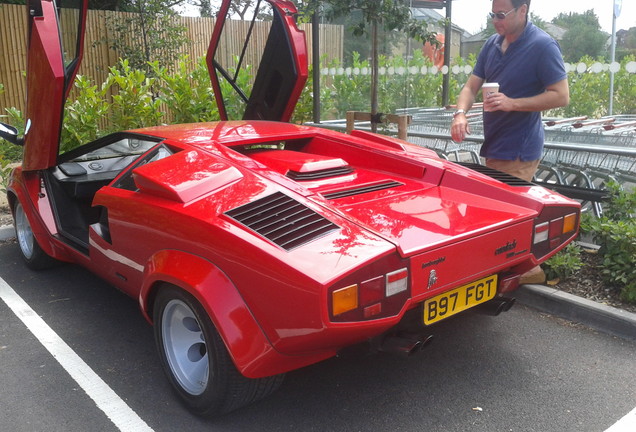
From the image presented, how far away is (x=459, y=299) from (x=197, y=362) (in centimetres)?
131

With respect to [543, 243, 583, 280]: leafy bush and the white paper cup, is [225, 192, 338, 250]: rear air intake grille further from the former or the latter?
[543, 243, 583, 280]: leafy bush

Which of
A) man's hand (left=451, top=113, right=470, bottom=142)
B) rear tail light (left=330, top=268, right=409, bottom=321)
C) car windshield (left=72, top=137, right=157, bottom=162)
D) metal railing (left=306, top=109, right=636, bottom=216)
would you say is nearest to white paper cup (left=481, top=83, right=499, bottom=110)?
man's hand (left=451, top=113, right=470, bottom=142)

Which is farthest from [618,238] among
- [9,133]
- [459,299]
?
[9,133]

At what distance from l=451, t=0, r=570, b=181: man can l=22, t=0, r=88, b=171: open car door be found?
2.75 metres

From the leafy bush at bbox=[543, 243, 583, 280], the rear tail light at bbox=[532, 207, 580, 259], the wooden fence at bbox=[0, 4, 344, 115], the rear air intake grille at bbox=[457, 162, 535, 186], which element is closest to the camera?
the rear tail light at bbox=[532, 207, 580, 259]

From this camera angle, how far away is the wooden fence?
10031 millimetres

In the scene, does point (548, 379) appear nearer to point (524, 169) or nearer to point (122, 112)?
point (524, 169)

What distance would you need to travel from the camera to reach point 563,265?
4199mm

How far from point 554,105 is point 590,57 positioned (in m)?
2.03

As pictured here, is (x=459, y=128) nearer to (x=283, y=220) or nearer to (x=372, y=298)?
(x=283, y=220)

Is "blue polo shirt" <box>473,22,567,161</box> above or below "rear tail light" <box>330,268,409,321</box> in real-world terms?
above

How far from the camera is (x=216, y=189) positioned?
280 cm

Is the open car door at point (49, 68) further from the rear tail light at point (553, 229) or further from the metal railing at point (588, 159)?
the metal railing at point (588, 159)

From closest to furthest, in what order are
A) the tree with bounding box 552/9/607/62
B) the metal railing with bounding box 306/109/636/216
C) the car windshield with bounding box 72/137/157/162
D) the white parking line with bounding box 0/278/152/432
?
the white parking line with bounding box 0/278/152/432, the car windshield with bounding box 72/137/157/162, the metal railing with bounding box 306/109/636/216, the tree with bounding box 552/9/607/62
